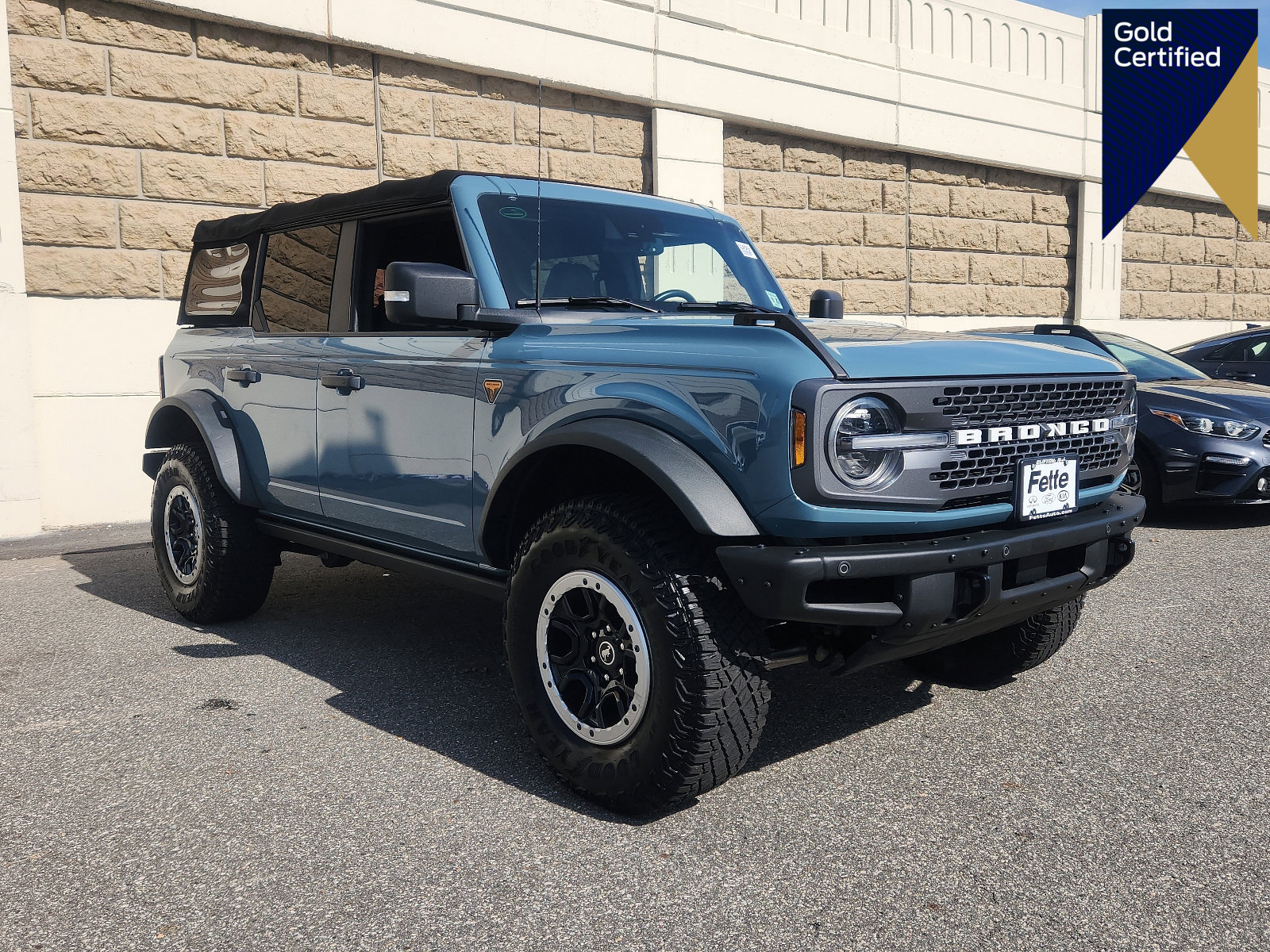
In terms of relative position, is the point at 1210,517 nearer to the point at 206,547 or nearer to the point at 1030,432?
the point at 1030,432

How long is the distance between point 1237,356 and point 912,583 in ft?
31.8

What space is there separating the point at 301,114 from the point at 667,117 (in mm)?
3582

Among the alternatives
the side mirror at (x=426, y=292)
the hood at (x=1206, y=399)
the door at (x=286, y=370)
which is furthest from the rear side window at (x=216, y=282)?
the hood at (x=1206, y=399)

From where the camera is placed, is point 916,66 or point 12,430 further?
point 916,66

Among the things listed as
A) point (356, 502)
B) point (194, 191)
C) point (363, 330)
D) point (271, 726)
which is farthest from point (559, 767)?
point (194, 191)

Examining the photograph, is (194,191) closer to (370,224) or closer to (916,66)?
(370,224)

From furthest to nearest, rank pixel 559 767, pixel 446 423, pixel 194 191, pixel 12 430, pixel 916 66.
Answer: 1. pixel 916 66
2. pixel 194 191
3. pixel 12 430
4. pixel 446 423
5. pixel 559 767

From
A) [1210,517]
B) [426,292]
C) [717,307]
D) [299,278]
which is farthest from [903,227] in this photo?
[426,292]

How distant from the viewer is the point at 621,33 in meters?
10.3

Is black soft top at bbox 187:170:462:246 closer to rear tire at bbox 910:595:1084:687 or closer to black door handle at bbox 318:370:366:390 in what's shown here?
black door handle at bbox 318:370:366:390

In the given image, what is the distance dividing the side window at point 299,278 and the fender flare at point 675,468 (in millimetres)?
1852

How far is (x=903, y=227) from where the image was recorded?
13.0m

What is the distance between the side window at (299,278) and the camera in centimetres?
457

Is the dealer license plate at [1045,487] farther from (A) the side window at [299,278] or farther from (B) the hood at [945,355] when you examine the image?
(A) the side window at [299,278]
